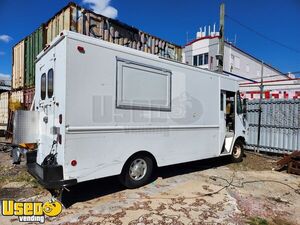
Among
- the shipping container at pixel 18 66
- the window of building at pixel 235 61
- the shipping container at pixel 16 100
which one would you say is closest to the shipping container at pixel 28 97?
the shipping container at pixel 16 100

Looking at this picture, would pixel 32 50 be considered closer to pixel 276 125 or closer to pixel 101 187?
pixel 101 187

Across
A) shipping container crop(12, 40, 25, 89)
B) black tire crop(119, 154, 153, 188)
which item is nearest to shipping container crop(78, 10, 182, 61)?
shipping container crop(12, 40, 25, 89)

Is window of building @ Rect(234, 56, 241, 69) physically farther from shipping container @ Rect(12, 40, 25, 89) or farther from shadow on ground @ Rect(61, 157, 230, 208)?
shadow on ground @ Rect(61, 157, 230, 208)

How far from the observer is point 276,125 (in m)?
10.4

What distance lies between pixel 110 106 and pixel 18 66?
907cm

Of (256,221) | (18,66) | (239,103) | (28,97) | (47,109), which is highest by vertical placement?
(18,66)

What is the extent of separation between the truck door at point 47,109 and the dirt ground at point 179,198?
986 millimetres

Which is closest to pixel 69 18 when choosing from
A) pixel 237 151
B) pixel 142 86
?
pixel 142 86

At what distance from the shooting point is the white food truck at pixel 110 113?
4.37 meters

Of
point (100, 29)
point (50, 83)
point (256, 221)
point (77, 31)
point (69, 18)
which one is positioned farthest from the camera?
point (100, 29)

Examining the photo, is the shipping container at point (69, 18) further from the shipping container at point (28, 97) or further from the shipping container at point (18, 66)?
the shipping container at point (18, 66)

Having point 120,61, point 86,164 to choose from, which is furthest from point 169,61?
point 86,164

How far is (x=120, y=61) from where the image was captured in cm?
499

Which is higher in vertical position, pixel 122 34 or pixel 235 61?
pixel 235 61
